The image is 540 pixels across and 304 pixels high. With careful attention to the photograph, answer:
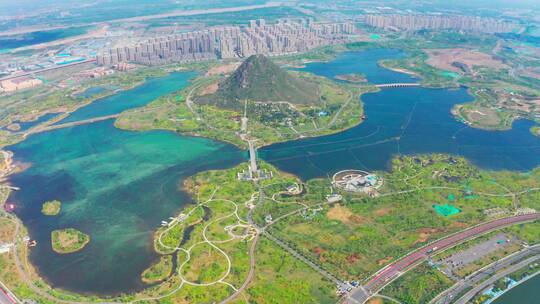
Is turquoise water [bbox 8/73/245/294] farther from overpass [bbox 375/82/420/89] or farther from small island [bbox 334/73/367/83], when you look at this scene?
small island [bbox 334/73/367/83]

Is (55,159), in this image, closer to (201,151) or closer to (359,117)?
(201,151)

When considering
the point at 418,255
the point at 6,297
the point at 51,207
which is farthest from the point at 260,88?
the point at 6,297

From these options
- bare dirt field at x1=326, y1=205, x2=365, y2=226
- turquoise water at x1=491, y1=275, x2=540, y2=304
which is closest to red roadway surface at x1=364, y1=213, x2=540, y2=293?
turquoise water at x1=491, y1=275, x2=540, y2=304

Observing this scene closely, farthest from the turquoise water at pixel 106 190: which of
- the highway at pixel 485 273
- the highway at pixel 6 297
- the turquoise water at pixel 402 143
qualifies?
the highway at pixel 485 273

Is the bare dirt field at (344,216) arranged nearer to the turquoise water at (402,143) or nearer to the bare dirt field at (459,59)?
the turquoise water at (402,143)

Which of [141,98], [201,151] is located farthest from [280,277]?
[141,98]

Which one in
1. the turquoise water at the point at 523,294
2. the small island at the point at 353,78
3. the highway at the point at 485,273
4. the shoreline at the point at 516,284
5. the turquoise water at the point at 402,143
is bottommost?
the turquoise water at the point at 523,294
